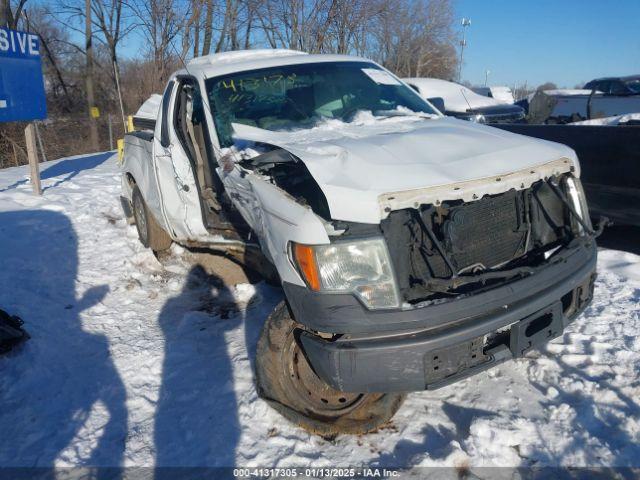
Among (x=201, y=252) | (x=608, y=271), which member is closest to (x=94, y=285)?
(x=201, y=252)

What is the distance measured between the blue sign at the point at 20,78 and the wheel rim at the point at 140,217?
373 cm

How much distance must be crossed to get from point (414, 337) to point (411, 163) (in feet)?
3.09

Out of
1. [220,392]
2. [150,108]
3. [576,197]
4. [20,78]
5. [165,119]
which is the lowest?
[220,392]

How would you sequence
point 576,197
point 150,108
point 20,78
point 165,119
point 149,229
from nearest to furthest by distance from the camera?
point 576,197, point 165,119, point 149,229, point 150,108, point 20,78

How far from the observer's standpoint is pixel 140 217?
5.86 meters

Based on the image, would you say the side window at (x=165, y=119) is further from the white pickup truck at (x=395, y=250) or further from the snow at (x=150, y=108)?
the snow at (x=150, y=108)

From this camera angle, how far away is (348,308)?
245 centimetres

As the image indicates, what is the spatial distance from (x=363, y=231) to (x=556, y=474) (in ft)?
4.86

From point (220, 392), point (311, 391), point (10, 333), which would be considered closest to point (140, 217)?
point (10, 333)

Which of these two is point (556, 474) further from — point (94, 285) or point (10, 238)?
point (10, 238)

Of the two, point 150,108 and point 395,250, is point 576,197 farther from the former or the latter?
point 150,108

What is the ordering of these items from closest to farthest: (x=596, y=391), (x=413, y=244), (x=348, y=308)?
(x=348, y=308)
(x=413, y=244)
(x=596, y=391)

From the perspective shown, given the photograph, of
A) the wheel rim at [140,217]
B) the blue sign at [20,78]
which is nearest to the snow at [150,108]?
the wheel rim at [140,217]

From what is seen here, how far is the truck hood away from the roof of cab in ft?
3.14
